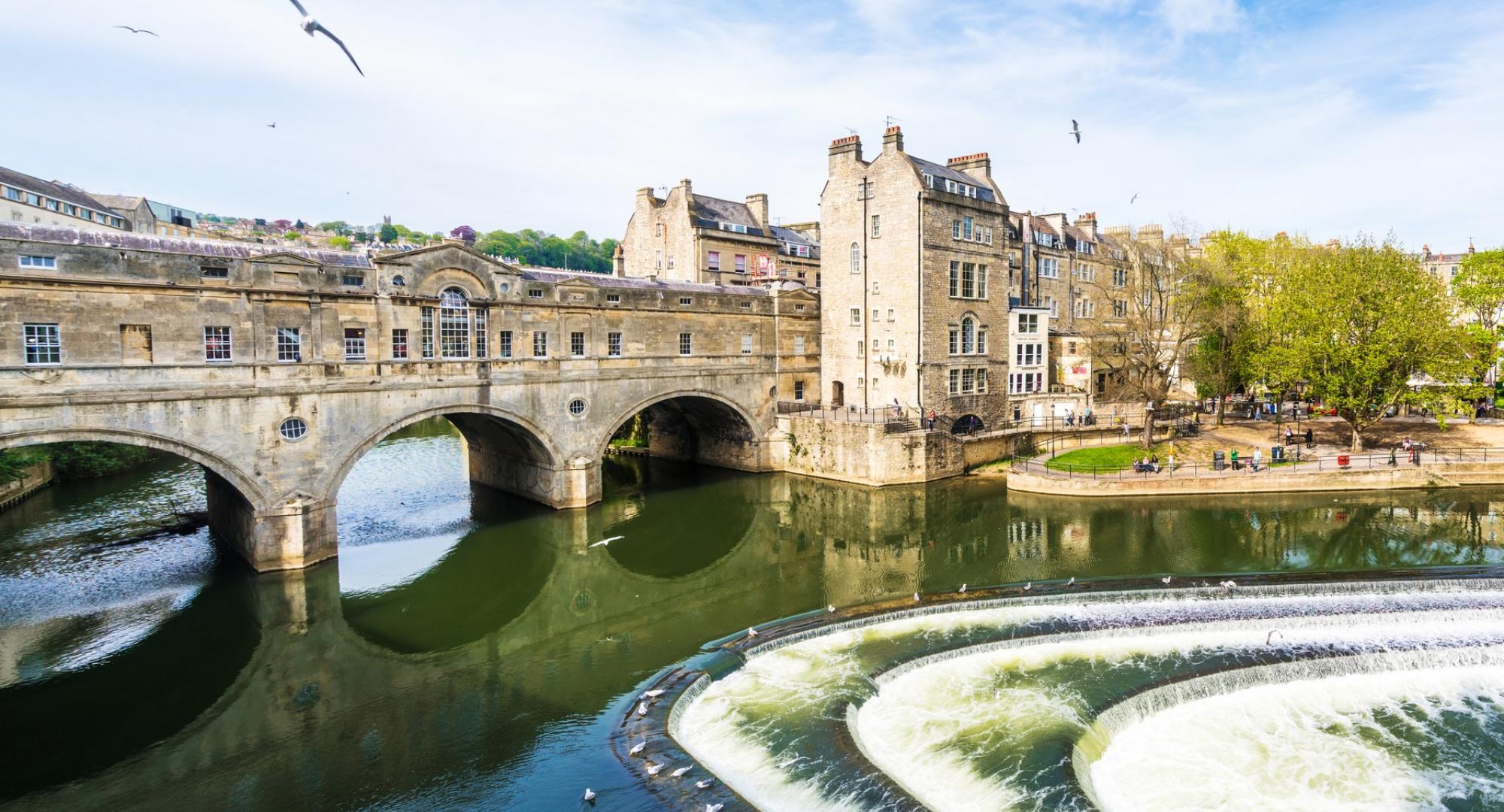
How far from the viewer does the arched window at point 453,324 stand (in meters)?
29.2

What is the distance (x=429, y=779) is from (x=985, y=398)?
115ft

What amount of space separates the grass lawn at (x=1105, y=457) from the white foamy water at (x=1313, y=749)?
743 inches

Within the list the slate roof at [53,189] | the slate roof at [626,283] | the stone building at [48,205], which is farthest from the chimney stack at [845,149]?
the slate roof at [53,189]

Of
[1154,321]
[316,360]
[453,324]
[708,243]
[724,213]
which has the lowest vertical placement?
[316,360]

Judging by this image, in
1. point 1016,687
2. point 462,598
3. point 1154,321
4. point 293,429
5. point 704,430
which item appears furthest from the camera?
point 704,430

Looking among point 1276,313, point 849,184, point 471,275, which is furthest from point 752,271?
point 1276,313

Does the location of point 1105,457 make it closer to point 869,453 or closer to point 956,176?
point 869,453

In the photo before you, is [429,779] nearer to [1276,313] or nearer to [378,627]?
[378,627]

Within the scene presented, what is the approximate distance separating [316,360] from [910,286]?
1025 inches

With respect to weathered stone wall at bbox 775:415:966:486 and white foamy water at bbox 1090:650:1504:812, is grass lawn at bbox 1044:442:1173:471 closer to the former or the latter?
weathered stone wall at bbox 775:415:966:486

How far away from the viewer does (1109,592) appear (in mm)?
21312

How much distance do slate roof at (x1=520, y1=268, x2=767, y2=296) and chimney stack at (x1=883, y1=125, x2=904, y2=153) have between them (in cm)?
932

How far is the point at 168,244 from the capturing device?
24125 mm

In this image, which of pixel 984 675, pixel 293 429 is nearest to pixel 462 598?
pixel 293 429
